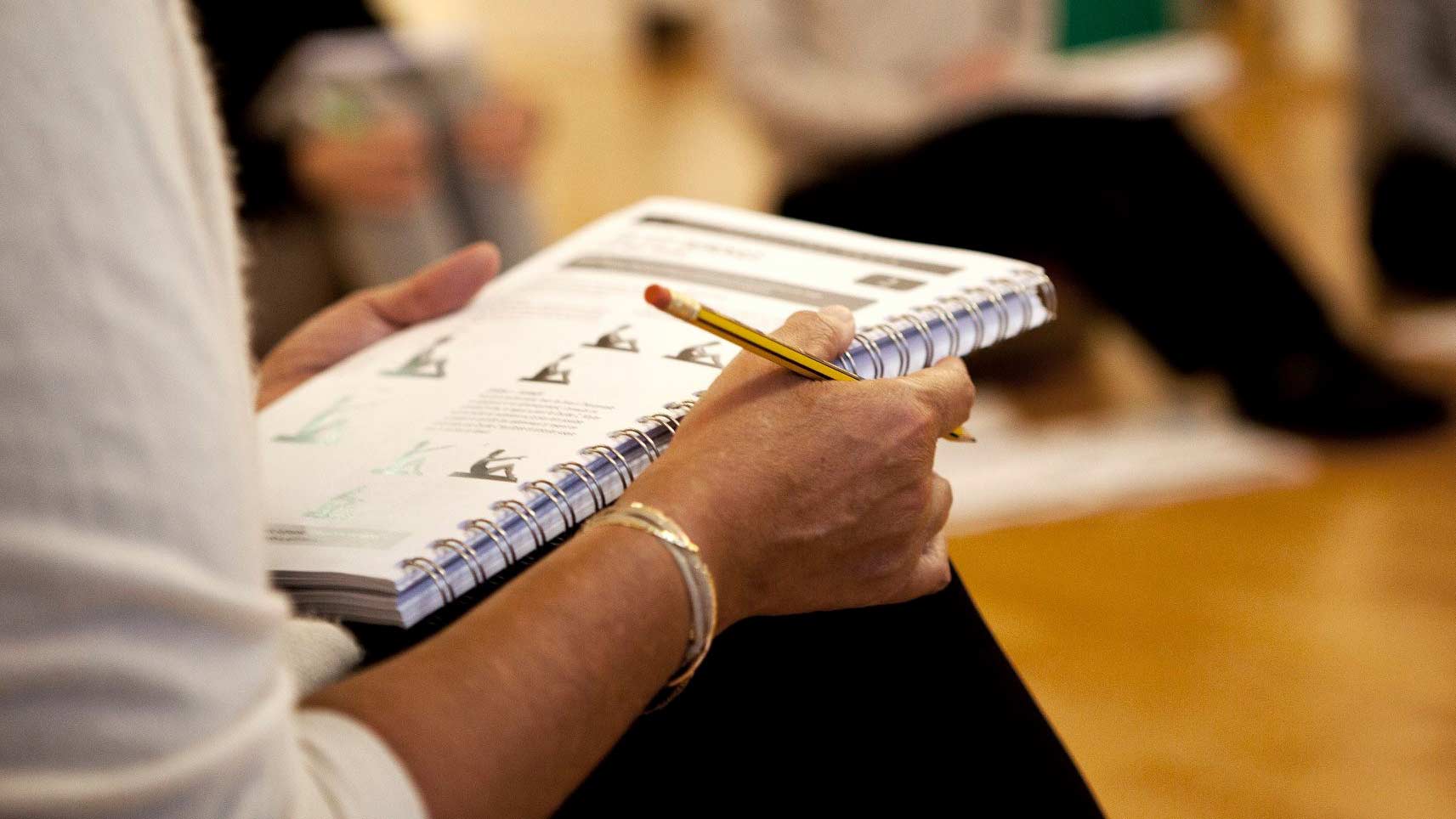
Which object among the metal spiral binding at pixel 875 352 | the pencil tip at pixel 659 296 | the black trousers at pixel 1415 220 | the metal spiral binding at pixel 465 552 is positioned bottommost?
the black trousers at pixel 1415 220

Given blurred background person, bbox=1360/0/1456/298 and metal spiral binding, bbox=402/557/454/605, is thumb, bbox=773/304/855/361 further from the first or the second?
blurred background person, bbox=1360/0/1456/298

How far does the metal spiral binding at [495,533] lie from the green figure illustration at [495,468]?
0.02m

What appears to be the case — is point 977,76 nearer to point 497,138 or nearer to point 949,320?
point 497,138

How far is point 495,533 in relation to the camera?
0.49m

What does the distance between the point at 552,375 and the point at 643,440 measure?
76mm

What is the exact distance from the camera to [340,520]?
1.72 feet

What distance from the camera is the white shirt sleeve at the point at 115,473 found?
304mm

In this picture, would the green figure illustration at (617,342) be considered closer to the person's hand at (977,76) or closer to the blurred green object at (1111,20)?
the person's hand at (977,76)

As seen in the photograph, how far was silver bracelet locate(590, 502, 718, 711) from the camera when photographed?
45 centimetres

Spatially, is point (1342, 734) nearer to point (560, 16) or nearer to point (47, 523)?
point (47, 523)

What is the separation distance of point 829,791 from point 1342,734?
28.2 inches

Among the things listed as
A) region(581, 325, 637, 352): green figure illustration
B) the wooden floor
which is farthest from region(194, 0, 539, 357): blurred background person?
region(581, 325, 637, 352): green figure illustration

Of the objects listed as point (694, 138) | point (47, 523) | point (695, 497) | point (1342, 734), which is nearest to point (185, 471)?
point (47, 523)

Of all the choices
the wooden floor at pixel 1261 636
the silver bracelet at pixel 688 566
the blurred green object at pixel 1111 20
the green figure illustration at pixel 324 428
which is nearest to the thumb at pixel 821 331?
the silver bracelet at pixel 688 566
